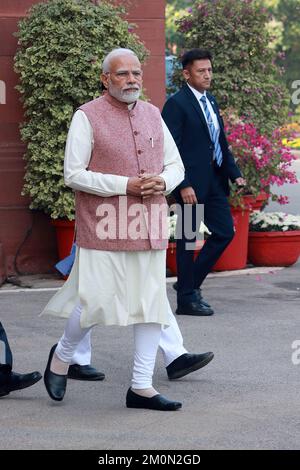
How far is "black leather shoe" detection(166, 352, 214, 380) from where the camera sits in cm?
723

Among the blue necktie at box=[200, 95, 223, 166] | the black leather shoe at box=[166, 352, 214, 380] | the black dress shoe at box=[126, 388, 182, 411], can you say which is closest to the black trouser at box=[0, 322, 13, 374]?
the black dress shoe at box=[126, 388, 182, 411]

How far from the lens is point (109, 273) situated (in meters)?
6.52

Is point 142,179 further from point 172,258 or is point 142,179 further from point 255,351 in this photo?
point 172,258

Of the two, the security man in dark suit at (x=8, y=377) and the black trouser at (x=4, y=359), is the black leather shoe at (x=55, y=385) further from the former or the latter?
the black trouser at (x=4, y=359)

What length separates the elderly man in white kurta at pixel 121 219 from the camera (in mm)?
6496

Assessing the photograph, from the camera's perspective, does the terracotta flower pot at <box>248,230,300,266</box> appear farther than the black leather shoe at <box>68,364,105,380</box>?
Yes

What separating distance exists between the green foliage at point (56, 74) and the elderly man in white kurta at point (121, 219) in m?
4.15

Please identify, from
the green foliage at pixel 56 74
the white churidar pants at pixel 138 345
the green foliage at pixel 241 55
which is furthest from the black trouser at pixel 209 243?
the green foliage at pixel 241 55

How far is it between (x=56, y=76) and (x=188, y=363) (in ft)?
13.9

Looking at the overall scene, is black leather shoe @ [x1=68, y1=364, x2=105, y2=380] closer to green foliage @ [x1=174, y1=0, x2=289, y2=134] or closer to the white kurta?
the white kurta

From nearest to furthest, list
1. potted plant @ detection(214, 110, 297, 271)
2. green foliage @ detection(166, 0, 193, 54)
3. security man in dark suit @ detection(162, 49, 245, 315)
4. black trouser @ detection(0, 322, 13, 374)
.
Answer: black trouser @ detection(0, 322, 13, 374) < security man in dark suit @ detection(162, 49, 245, 315) < potted plant @ detection(214, 110, 297, 271) < green foliage @ detection(166, 0, 193, 54)

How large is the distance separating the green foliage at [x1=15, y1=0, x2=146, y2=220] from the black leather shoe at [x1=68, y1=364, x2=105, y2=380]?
3563mm

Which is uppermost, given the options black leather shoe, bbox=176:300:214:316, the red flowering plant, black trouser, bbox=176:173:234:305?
the red flowering plant

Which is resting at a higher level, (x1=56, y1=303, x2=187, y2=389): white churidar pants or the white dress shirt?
the white dress shirt
